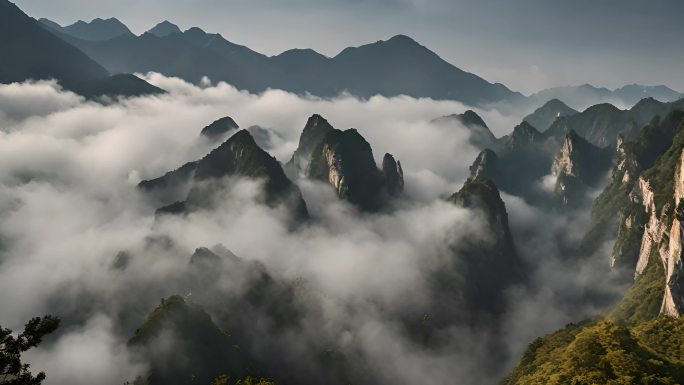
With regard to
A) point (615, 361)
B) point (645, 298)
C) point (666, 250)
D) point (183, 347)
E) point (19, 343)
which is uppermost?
point (666, 250)

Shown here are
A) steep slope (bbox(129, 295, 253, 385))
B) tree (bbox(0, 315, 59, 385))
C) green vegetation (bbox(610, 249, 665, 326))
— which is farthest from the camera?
green vegetation (bbox(610, 249, 665, 326))

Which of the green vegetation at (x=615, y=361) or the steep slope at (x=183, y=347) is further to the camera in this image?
the steep slope at (x=183, y=347)

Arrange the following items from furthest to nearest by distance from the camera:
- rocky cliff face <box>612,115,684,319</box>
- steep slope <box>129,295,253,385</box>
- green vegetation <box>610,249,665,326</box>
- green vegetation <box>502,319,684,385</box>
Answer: green vegetation <box>610,249,665,326</box> → rocky cliff face <box>612,115,684,319</box> → steep slope <box>129,295,253,385</box> → green vegetation <box>502,319,684,385</box>

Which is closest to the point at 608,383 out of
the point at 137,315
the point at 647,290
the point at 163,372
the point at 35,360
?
the point at 163,372

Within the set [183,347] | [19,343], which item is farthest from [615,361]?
[183,347]

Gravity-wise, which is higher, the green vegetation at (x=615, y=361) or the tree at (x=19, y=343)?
the green vegetation at (x=615, y=361)

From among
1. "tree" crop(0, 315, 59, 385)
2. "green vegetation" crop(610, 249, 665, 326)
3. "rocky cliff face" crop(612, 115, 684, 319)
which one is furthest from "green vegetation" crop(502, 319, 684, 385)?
"tree" crop(0, 315, 59, 385)

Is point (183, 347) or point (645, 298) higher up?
point (645, 298)

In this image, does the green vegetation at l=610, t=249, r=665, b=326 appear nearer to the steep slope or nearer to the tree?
the steep slope

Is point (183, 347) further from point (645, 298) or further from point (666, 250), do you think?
point (666, 250)

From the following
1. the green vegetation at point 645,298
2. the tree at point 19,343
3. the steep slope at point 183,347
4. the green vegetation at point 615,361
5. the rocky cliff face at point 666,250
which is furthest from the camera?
the green vegetation at point 645,298

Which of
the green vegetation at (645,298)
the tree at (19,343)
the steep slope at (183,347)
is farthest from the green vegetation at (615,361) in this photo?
the tree at (19,343)

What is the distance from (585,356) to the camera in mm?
94688

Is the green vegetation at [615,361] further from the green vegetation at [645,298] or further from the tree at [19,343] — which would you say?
the tree at [19,343]
